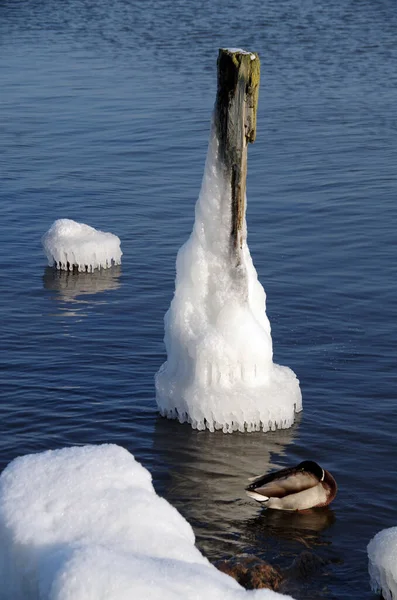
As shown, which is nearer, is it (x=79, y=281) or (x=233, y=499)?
(x=233, y=499)

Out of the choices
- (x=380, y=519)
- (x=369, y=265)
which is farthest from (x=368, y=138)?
(x=380, y=519)

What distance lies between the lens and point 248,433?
14875 millimetres

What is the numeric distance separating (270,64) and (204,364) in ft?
94.2

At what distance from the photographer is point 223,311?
48.4ft

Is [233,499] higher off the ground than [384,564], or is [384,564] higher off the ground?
[384,564]

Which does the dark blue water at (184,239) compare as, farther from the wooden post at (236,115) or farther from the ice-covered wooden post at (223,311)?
the wooden post at (236,115)

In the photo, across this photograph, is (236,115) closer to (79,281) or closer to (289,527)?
(289,527)

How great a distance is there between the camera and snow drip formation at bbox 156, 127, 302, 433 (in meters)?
14.7

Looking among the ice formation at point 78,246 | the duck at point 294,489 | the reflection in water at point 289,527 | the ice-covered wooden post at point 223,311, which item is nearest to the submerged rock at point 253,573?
the reflection in water at point 289,527

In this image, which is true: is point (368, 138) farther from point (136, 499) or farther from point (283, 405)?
point (136, 499)

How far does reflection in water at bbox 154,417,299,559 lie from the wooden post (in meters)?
2.32

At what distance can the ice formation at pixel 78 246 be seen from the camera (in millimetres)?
21734

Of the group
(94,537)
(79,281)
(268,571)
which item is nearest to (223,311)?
(268,571)

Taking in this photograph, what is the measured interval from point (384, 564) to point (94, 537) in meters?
3.23
